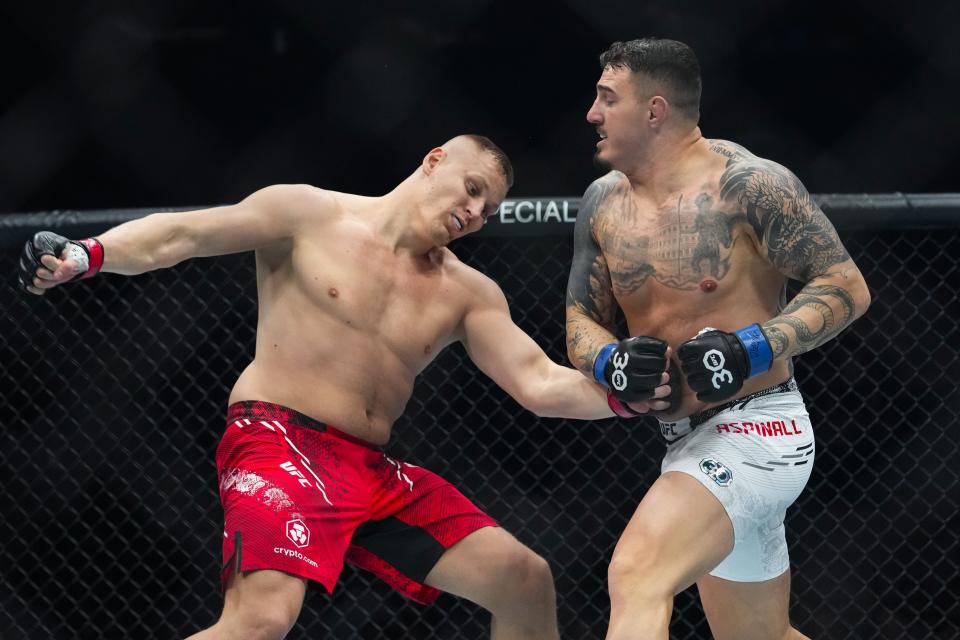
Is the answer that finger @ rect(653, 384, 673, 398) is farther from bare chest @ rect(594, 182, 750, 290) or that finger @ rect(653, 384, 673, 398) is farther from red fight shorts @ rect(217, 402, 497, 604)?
red fight shorts @ rect(217, 402, 497, 604)

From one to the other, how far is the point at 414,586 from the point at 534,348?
21.9 inches

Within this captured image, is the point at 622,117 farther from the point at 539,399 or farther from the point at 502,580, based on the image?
the point at 502,580

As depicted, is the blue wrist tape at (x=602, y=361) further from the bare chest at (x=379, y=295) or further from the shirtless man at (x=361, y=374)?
the bare chest at (x=379, y=295)

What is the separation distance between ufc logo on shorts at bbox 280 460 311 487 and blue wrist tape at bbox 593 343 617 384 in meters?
0.60

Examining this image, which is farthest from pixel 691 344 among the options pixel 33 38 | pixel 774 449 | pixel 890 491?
pixel 33 38

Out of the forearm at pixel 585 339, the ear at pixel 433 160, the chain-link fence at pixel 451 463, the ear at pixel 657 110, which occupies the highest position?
the ear at pixel 657 110

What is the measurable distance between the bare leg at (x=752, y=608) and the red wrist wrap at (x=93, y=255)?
4.27ft

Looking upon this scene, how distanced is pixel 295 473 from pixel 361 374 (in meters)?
0.25

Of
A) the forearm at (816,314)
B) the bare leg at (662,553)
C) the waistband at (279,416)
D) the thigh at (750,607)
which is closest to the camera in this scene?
the bare leg at (662,553)

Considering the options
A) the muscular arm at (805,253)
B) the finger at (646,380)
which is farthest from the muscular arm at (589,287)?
the muscular arm at (805,253)

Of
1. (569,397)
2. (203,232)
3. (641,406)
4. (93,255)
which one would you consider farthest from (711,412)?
(93,255)

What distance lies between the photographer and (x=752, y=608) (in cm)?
220

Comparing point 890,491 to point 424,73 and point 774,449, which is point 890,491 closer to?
point 774,449

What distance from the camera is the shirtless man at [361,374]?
88.0 inches
